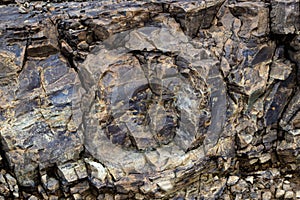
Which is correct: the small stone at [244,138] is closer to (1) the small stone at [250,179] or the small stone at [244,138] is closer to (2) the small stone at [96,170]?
(1) the small stone at [250,179]

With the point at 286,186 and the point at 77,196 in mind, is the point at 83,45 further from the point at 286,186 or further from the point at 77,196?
the point at 286,186

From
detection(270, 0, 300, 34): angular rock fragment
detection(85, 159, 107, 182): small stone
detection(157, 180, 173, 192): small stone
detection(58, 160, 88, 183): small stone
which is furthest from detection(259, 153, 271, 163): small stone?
detection(58, 160, 88, 183): small stone

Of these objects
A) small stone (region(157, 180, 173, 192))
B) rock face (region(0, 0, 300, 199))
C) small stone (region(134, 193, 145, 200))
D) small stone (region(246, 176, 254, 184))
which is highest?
rock face (region(0, 0, 300, 199))

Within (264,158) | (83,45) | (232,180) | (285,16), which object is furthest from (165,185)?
(285,16)

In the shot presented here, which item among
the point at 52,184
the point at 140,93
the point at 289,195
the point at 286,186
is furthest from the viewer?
the point at 286,186

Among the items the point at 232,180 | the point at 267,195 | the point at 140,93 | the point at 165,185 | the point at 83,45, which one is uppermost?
the point at 83,45

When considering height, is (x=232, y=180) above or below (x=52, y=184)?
below

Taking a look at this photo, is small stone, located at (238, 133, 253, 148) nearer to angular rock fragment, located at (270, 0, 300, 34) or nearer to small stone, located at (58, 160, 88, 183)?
angular rock fragment, located at (270, 0, 300, 34)

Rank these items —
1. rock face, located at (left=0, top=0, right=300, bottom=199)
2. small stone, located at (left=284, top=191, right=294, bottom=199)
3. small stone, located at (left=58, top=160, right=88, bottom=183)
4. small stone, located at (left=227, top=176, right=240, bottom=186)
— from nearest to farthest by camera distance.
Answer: rock face, located at (left=0, top=0, right=300, bottom=199) → small stone, located at (left=58, top=160, right=88, bottom=183) → small stone, located at (left=284, top=191, right=294, bottom=199) → small stone, located at (left=227, top=176, right=240, bottom=186)
